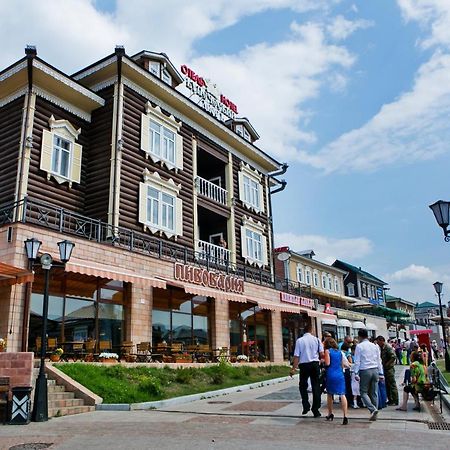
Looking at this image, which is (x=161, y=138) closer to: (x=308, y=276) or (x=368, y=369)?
(x=368, y=369)

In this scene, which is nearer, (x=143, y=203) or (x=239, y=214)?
(x=143, y=203)

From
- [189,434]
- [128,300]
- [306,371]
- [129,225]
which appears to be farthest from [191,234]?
[189,434]

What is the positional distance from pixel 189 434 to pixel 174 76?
1972 centimetres

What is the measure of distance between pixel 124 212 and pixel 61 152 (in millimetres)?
3392

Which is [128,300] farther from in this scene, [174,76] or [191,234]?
[174,76]

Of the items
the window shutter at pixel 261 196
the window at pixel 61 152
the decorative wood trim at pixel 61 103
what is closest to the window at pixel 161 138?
the decorative wood trim at pixel 61 103

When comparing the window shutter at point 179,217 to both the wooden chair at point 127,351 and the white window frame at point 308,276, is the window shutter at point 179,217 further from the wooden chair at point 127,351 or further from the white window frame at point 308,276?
the white window frame at point 308,276

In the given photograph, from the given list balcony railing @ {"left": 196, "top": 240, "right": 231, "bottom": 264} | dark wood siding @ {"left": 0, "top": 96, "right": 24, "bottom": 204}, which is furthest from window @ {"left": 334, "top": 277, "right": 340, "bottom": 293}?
dark wood siding @ {"left": 0, "top": 96, "right": 24, "bottom": 204}

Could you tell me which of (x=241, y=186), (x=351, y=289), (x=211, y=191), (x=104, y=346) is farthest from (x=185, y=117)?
(x=351, y=289)

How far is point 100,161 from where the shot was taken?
20.4 m

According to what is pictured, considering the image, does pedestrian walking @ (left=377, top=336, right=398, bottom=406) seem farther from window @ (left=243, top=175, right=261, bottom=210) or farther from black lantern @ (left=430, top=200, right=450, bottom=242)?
window @ (left=243, top=175, right=261, bottom=210)

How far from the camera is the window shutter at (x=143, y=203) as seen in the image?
20.3 m

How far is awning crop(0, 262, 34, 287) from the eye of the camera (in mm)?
13297

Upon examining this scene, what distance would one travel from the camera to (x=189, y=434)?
830 cm
